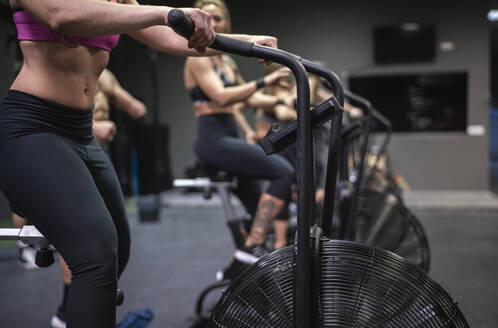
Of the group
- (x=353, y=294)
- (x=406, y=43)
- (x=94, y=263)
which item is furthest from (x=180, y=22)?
(x=406, y=43)

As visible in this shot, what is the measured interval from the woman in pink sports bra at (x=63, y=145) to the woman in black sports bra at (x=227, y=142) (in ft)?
3.57

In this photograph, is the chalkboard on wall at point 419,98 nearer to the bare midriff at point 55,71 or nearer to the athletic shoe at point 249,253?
the athletic shoe at point 249,253

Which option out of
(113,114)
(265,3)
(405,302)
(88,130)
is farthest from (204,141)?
(265,3)

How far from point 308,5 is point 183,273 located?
4583mm

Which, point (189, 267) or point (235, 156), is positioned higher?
point (235, 156)

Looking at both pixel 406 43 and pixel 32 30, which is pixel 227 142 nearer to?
pixel 32 30

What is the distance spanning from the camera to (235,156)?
2086 millimetres

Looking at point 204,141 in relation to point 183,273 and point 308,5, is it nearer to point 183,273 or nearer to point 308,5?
point 183,273

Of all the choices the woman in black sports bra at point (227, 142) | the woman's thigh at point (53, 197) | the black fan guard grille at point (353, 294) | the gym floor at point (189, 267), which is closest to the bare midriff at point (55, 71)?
the woman's thigh at point (53, 197)

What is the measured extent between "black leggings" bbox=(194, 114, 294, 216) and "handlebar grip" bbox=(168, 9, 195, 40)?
1.28 metres

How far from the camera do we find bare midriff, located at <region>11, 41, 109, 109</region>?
0.93 metres

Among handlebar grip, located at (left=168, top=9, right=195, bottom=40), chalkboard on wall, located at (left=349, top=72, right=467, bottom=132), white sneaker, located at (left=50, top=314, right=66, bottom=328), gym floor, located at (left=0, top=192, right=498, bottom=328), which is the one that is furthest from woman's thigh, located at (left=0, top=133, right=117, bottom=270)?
chalkboard on wall, located at (left=349, top=72, right=467, bottom=132)

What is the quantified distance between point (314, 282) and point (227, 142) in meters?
1.29

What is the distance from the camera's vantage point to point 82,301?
0.87m
